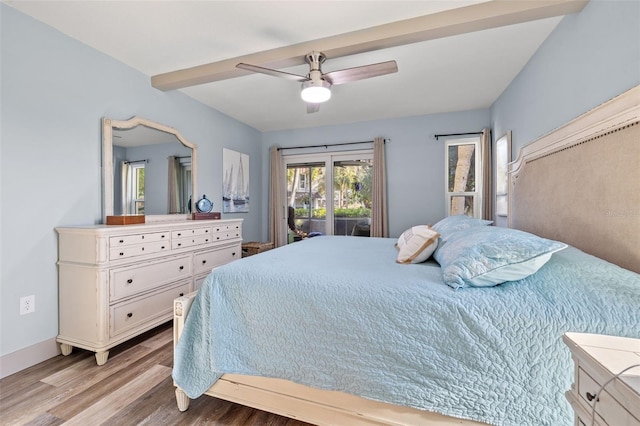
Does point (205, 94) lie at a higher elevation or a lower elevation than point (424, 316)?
higher

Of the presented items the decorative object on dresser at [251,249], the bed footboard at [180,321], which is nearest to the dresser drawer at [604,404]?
the bed footboard at [180,321]

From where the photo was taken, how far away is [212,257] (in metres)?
→ 3.09

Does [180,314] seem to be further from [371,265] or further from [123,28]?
[123,28]

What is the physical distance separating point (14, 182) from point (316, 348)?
233 centimetres

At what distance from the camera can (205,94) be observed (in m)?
3.30

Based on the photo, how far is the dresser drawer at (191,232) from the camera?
263cm

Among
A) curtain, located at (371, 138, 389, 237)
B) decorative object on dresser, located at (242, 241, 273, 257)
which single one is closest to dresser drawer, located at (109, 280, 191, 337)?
decorative object on dresser, located at (242, 241, 273, 257)

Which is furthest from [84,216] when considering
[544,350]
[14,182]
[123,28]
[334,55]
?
[544,350]

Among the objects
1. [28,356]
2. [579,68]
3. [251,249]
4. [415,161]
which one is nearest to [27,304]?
[28,356]

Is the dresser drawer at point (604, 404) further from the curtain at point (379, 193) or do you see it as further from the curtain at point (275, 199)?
the curtain at point (275, 199)

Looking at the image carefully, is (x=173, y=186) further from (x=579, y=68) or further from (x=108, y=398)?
(x=579, y=68)

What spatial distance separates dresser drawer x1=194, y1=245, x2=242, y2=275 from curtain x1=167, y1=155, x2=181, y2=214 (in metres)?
0.64

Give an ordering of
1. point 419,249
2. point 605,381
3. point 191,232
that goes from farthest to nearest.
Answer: point 191,232 < point 419,249 < point 605,381

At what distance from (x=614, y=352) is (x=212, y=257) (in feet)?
10.2
